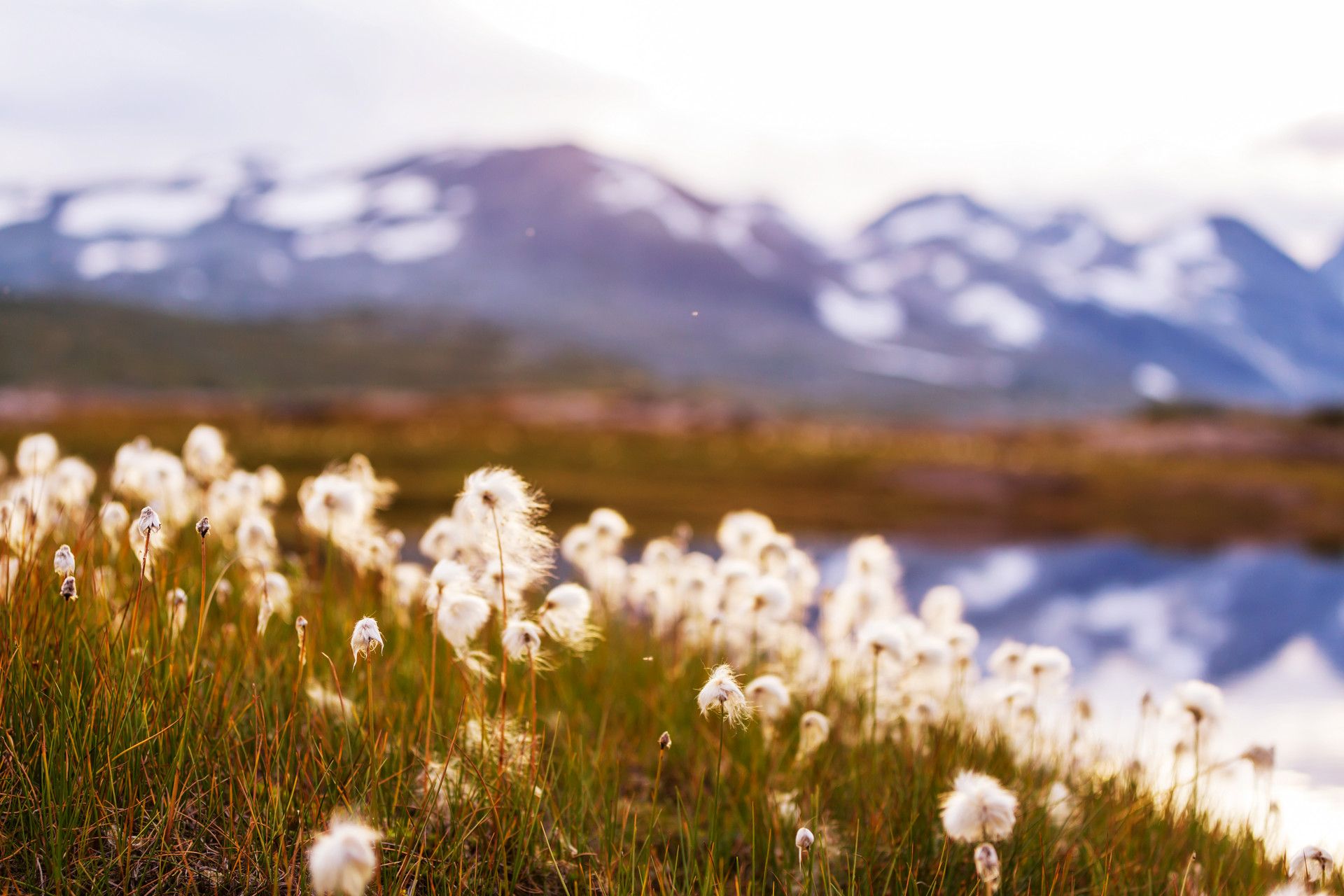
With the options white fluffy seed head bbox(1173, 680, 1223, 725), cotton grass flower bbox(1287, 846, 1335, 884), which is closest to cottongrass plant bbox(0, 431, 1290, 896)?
white fluffy seed head bbox(1173, 680, 1223, 725)

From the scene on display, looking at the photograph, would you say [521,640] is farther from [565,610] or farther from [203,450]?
[203,450]

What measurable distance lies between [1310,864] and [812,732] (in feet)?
7.82

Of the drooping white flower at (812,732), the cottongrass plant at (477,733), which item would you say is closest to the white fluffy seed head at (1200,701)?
the cottongrass plant at (477,733)

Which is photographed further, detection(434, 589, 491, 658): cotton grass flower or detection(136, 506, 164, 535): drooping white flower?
detection(434, 589, 491, 658): cotton grass flower

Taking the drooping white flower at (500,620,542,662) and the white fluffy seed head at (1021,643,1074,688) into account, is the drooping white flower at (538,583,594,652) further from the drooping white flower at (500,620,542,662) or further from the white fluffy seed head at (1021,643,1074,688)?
the white fluffy seed head at (1021,643,1074,688)

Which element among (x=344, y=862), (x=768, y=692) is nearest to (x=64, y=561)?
(x=344, y=862)

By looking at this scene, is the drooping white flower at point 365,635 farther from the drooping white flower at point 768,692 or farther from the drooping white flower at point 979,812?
the drooping white flower at point 979,812

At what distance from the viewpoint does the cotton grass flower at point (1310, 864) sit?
311 centimetres

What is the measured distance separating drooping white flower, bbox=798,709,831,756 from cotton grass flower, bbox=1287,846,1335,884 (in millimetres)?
1792

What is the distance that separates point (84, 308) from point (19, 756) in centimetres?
19174

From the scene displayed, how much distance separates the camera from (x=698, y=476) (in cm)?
3566

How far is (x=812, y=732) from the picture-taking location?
→ 5.12 metres

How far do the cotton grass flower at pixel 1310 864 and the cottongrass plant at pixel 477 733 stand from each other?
0.85 metres

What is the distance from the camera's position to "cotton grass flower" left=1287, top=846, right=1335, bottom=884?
311 cm
